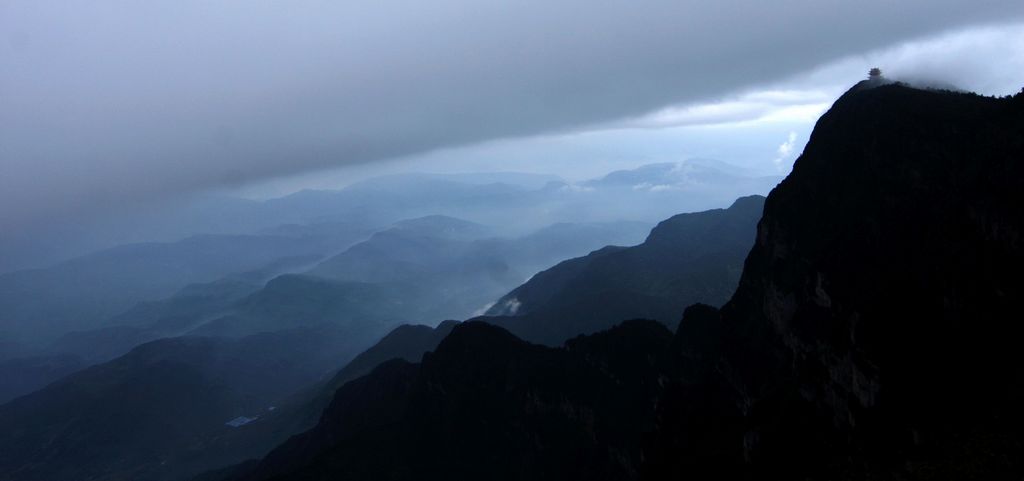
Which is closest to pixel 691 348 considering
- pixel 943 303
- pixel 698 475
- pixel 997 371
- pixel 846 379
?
pixel 698 475

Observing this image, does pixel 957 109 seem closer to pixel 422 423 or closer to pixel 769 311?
pixel 769 311

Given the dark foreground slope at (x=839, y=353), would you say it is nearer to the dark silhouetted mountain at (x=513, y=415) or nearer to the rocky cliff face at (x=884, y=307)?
the rocky cliff face at (x=884, y=307)

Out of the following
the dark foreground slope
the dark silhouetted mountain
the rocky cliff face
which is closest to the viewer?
the rocky cliff face

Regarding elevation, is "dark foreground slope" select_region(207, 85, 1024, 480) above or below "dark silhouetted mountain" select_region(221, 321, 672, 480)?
above

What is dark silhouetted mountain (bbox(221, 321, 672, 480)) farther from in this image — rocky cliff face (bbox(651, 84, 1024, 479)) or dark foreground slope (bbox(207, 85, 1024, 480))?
rocky cliff face (bbox(651, 84, 1024, 479))

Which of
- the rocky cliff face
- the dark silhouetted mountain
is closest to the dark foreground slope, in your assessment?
the rocky cliff face

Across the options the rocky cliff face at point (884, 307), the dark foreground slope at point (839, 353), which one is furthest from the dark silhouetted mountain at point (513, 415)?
the rocky cliff face at point (884, 307)

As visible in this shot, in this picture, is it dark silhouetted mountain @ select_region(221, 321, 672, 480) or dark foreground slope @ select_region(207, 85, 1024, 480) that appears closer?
dark foreground slope @ select_region(207, 85, 1024, 480)

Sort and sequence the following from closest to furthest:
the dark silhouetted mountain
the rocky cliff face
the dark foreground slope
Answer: the rocky cliff face < the dark foreground slope < the dark silhouetted mountain

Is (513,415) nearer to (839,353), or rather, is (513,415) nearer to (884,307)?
(839,353)
